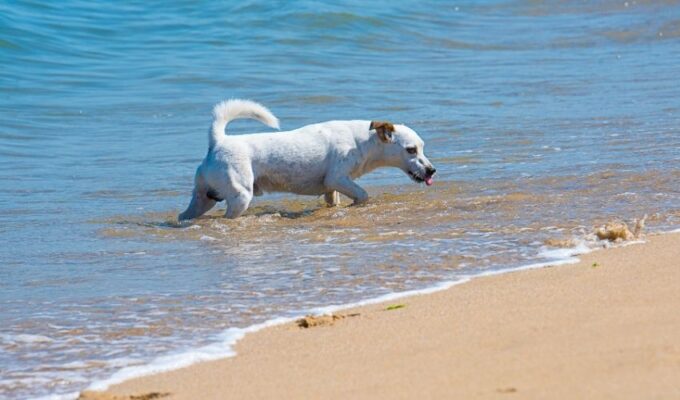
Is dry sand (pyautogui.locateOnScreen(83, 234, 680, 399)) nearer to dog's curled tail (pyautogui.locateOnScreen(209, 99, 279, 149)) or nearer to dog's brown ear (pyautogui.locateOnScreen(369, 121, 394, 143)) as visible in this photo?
dog's curled tail (pyautogui.locateOnScreen(209, 99, 279, 149))

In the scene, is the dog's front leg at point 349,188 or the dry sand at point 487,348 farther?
the dog's front leg at point 349,188

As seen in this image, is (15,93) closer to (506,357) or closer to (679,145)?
(679,145)

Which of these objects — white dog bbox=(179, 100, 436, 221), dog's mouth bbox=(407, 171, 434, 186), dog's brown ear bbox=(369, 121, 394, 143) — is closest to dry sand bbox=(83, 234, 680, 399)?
white dog bbox=(179, 100, 436, 221)

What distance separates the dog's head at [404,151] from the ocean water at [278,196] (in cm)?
17

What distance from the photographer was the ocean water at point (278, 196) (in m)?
6.39

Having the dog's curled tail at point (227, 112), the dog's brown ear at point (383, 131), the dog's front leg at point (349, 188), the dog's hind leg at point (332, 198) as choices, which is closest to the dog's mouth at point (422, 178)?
the dog's brown ear at point (383, 131)

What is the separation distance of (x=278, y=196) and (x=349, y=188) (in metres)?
1.17

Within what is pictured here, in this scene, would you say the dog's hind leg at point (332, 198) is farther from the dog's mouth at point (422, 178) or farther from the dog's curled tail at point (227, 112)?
the dog's curled tail at point (227, 112)

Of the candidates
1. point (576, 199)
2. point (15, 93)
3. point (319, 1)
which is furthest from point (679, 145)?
point (319, 1)

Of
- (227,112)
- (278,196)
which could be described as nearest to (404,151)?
(278,196)

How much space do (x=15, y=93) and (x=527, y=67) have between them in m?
7.29

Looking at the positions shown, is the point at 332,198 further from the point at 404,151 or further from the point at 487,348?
the point at 487,348

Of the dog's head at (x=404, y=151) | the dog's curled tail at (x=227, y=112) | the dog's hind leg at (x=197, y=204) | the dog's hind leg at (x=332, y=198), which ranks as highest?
the dog's curled tail at (x=227, y=112)

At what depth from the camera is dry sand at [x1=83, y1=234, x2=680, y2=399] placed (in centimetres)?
422
